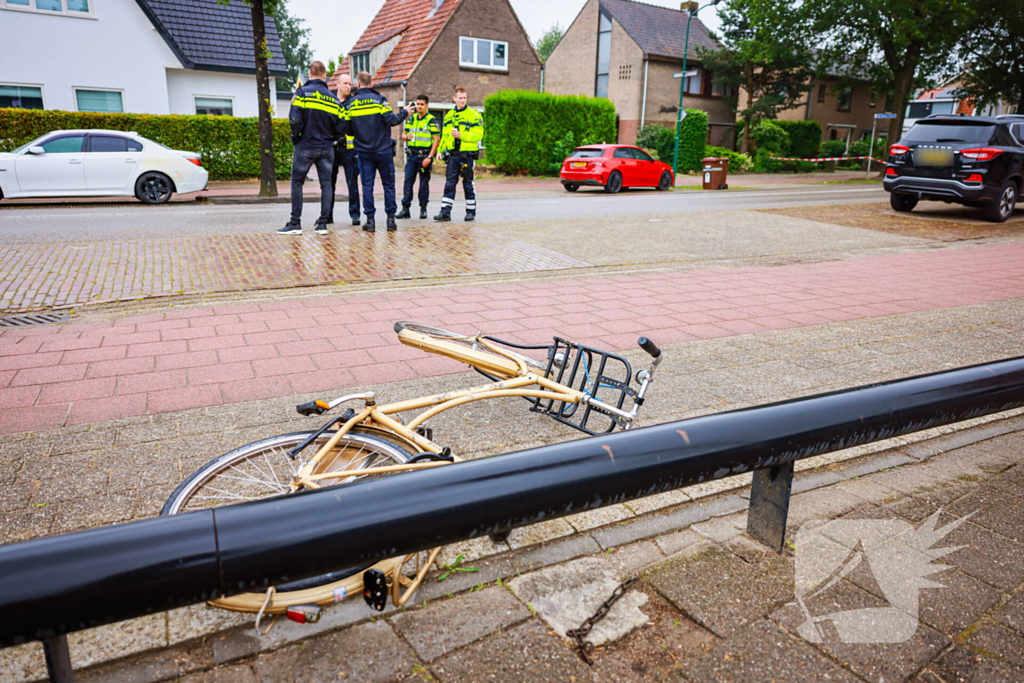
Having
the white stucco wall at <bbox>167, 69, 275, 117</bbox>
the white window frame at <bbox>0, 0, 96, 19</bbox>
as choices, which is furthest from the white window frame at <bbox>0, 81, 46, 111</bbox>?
the white stucco wall at <bbox>167, 69, 275, 117</bbox>

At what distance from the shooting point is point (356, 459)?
2.75 m

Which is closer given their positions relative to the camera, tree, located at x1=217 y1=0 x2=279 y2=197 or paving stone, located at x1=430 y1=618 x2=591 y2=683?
paving stone, located at x1=430 y1=618 x2=591 y2=683

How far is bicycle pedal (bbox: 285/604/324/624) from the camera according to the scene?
2.10 m

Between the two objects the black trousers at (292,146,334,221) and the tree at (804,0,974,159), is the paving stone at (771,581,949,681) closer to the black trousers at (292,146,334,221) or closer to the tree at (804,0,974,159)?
the black trousers at (292,146,334,221)

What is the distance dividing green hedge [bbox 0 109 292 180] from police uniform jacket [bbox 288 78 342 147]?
10.1 m

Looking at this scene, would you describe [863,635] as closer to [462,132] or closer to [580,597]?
[580,597]

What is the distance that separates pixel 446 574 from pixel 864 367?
3794 mm

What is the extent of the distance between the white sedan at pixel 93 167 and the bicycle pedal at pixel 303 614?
15861mm

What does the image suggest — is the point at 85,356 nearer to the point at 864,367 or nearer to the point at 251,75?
the point at 864,367

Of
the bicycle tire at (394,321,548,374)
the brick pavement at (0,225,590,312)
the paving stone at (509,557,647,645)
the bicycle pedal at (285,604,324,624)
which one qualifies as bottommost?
the paving stone at (509,557,647,645)

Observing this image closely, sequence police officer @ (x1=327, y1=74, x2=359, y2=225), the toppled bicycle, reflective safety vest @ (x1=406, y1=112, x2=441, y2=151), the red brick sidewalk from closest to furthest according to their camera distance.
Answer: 1. the toppled bicycle
2. the red brick sidewalk
3. police officer @ (x1=327, y1=74, x2=359, y2=225)
4. reflective safety vest @ (x1=406, y1=112, x2=441, y2=151)

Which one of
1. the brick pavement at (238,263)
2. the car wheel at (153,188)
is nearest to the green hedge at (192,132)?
the car wheel at (153,188)

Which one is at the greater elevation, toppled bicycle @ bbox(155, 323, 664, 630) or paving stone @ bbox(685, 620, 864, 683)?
toppled bicycle @ bbox(155, 323, 664, 630)

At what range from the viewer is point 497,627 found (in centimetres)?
229
